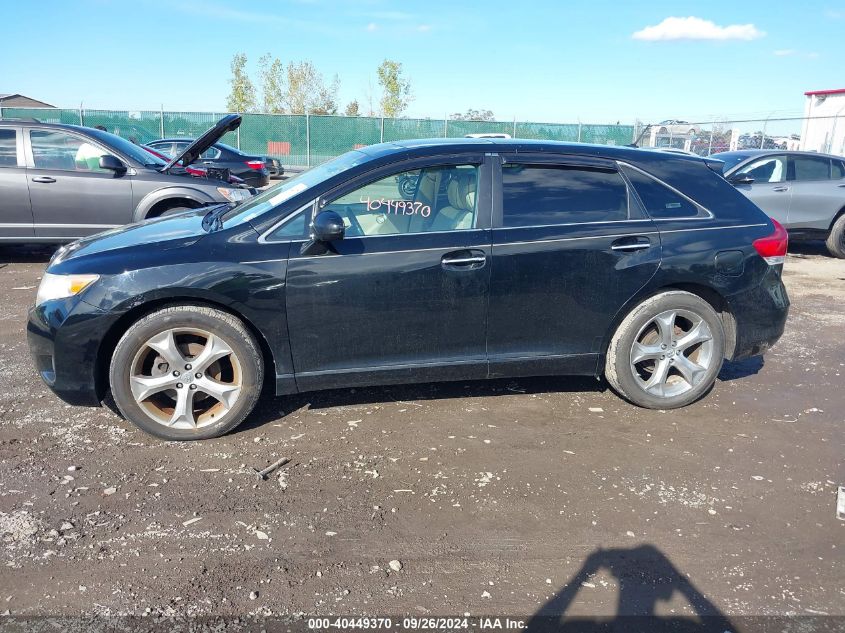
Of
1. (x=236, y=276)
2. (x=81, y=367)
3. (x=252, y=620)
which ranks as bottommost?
(x=252, y=620)

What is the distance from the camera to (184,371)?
383 centimetres

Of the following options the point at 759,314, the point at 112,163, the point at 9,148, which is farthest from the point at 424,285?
the point at 9,148

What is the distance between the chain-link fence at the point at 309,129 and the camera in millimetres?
26844

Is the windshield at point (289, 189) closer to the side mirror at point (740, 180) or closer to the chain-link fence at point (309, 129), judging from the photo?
the side mirror at point (740, 180)

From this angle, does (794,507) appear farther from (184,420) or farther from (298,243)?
(184,420)

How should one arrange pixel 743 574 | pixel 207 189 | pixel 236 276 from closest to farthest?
1. pixel 743 574
2. pixel 236 276
3. pixel 207 189

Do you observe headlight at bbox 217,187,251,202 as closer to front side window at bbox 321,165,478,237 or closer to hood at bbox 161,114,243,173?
hood at bbox 161,114,243,173

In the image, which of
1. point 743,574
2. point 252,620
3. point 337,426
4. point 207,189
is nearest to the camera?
point 252,620

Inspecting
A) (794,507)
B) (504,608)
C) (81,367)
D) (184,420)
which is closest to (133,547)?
(184,420)

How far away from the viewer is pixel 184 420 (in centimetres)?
390

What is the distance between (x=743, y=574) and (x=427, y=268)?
2.20 metres

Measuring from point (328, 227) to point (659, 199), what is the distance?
220 centimetres

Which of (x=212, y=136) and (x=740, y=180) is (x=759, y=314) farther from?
(x=740, y=180)

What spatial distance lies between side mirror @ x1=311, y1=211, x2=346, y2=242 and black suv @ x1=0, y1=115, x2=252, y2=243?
4.80m
